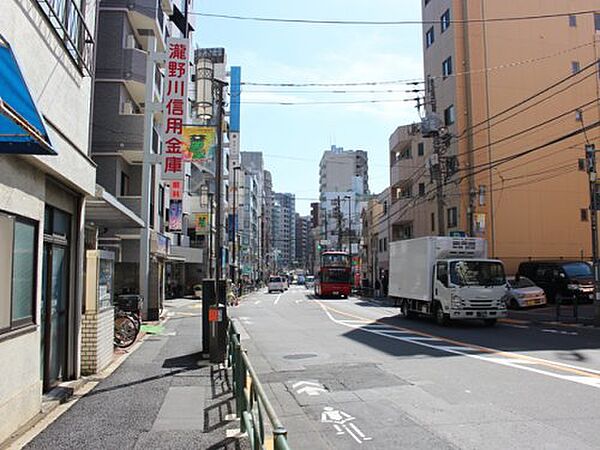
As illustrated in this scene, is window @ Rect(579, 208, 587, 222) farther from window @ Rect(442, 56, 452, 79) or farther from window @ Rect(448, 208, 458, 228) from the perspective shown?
window @ Rect(442, 56, 452, 79)

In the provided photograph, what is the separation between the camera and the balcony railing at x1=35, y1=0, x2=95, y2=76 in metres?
7.75

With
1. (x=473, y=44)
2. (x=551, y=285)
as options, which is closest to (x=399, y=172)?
(x=473, y=44)

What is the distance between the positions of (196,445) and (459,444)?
2889mm

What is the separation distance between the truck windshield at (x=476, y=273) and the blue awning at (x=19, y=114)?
1643 cm

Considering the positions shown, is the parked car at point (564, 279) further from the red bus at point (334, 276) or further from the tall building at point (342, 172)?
the tall building at point (342, 172)

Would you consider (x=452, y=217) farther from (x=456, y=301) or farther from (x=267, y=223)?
(x=267, y=223)

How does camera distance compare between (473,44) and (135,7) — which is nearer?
(135,7)

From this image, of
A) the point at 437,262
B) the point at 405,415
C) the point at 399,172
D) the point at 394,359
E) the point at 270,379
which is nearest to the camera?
the point at 405,415

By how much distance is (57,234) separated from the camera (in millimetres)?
8570

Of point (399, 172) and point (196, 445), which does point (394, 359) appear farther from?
point (399, 172)

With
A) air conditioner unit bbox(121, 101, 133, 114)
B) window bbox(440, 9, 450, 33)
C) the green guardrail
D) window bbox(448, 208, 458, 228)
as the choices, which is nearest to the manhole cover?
the green guardrail

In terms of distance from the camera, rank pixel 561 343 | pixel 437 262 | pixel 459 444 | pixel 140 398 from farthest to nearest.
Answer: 1. pixel 437 262
2. pixel 561 343
3. pixel 140 398
4. pixel 459 444

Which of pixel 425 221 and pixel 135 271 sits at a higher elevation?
pixel 425 221

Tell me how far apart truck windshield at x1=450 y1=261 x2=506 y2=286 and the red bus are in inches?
1148
